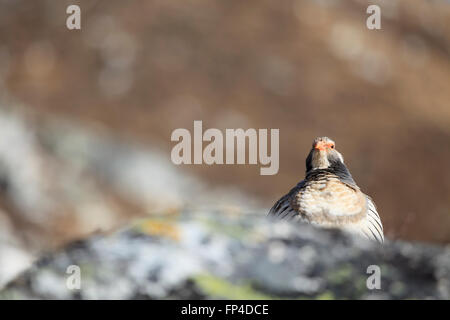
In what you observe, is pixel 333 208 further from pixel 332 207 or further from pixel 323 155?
pixel 323 155

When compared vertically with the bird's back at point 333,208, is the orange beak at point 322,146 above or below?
above

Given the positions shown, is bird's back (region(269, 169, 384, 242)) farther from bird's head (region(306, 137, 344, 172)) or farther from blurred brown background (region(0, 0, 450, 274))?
blurred brown background (region(0, 0, 450, 274))

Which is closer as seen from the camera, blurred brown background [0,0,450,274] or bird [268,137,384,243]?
bird [268,137,384,243]

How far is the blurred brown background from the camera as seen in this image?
78.5 ft

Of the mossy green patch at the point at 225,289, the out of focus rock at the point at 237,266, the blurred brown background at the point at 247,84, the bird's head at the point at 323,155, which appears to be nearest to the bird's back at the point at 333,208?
the bird's head at the point at 323,155

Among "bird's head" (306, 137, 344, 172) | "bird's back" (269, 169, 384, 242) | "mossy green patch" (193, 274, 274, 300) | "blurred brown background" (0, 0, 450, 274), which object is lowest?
"mossy green patch" (193, 274, 274, 300)

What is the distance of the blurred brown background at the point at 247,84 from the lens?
2392cm

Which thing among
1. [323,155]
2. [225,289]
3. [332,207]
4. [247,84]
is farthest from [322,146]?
[247,84]

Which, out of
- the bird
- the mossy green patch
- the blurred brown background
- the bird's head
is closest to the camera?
the mossy green patch

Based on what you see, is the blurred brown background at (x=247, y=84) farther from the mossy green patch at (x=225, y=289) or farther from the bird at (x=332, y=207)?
the mossy green patch at (x=225, y=289)

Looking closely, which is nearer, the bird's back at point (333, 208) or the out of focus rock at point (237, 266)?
the out of focus rock at point (237, 266)

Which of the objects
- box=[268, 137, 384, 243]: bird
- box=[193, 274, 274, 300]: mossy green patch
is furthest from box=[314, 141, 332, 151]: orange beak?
box=[193, 274, 274, 300]: mossy green patch

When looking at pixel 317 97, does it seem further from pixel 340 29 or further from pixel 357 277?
pixel 357 277

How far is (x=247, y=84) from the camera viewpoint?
87.8 feet
